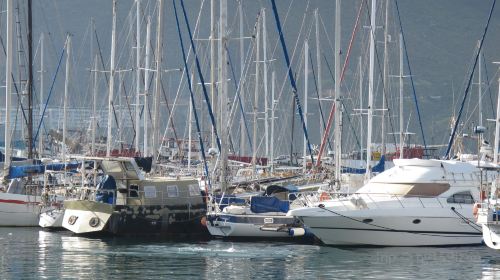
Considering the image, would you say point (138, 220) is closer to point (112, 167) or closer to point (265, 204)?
point (112, 167)

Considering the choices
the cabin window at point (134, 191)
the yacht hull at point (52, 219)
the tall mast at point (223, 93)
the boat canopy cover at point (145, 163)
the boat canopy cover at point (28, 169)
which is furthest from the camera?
the boat canopy cover at point (28, 169)

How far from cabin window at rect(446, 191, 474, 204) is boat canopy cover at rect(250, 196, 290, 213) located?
7.17 meters

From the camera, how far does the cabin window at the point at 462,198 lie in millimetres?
50531

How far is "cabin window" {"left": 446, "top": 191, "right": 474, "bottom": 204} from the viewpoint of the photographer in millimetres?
50531

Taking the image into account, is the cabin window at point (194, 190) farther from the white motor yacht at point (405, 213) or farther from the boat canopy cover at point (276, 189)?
the white motor yacht at point (405, 213)

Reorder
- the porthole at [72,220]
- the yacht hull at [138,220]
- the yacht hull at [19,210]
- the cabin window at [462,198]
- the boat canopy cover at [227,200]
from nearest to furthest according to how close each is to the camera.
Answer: the cabin window at [462,198] < the yacht hull at [138,220] < the boat canopy cover at [227,200] < the porthole at [72,220] < the yacht hull at [19,210]

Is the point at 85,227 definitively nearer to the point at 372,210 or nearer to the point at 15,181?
the point at 15,181

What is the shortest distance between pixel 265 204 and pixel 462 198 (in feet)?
26.4

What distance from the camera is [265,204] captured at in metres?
52.7

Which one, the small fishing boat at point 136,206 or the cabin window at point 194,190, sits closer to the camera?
the small fishing boat at point 136,206

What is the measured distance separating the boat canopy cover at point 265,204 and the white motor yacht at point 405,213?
9.04 feet

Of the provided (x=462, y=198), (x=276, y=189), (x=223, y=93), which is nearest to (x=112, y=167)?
(x=223, y=93)

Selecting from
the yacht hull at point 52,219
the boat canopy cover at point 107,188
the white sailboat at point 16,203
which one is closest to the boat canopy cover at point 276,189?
the boat canopy cover at point 107,188

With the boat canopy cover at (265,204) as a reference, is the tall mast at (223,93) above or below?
above
